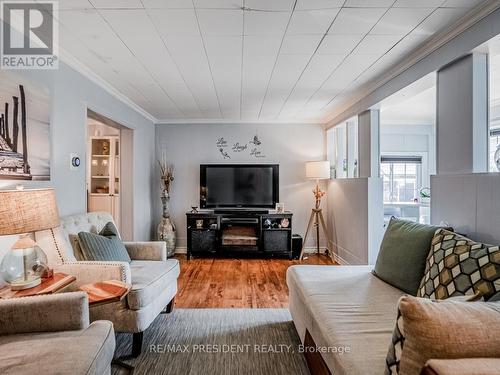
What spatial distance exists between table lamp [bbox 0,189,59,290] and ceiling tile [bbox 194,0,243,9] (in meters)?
1.48

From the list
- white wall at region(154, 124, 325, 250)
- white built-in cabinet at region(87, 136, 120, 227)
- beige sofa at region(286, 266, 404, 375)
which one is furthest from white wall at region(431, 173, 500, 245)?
white built-in cabinet at region(87, 136, 120, 227)

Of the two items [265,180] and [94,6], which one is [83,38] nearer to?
[94,6]

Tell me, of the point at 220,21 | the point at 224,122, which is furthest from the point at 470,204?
the point at 224,122

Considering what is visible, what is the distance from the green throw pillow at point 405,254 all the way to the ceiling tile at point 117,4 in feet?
7.56

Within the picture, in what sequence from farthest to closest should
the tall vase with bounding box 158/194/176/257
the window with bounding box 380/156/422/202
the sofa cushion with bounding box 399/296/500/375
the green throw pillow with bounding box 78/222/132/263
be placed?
the window with bounding box 380/156/422/202
the tall vase with bounding box 158/194/176/257
the green throw pillow with bounding box 78/222/132/263
the sofa cushion with bounding box 399/296/500/375

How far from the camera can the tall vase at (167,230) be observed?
185 inches

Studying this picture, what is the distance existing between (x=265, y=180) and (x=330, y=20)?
3.09 meters

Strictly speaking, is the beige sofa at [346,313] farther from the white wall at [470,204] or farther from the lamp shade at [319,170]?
the lamp shade at [319,170]

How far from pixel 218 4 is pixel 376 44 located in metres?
1.32

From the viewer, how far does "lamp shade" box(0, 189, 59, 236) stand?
1480mm

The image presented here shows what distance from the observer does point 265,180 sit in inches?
191

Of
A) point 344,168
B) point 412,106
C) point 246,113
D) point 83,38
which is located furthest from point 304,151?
point 83,38

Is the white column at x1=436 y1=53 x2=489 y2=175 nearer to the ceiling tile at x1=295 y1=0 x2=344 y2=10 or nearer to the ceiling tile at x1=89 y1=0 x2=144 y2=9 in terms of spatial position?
the ceiling tile at x1=295 y1=0 x2=344 y2=10

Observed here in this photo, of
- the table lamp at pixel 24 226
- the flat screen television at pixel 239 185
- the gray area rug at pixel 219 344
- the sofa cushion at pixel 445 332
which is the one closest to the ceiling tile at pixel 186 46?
the table lamp at pixel 24 226
